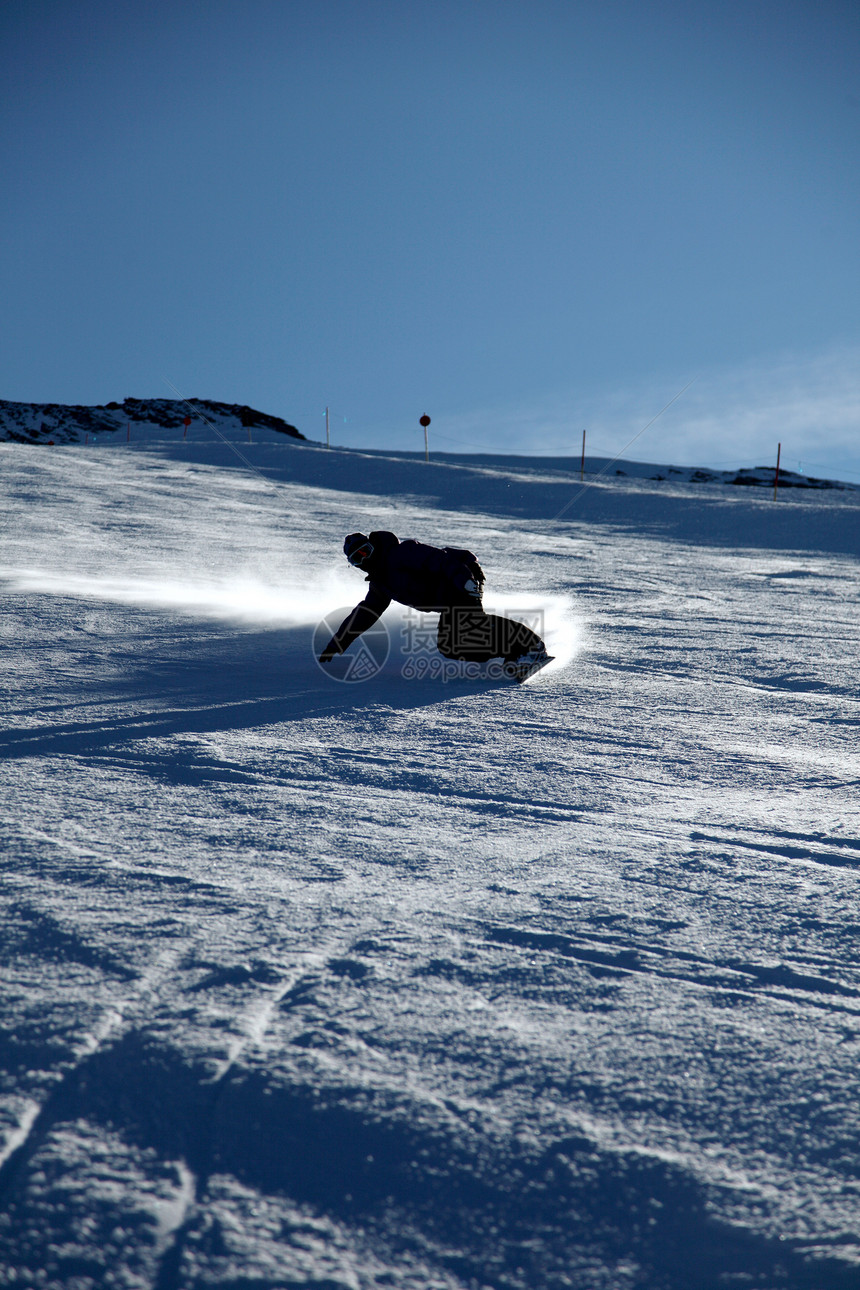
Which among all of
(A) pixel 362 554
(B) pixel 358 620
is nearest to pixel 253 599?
(B) pixel 358 620

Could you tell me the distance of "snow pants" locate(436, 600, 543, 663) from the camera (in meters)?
5.51

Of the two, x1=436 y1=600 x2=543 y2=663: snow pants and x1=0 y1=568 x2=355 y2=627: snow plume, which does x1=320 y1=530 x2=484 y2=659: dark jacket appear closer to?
x1=436 y1=600 x2=543 y2=663: snow pants

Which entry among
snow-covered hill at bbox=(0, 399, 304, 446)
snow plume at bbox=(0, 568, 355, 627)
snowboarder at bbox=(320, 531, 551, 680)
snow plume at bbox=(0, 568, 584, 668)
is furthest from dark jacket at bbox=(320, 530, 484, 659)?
snow-covered hill at bbox=(0, 399, 304, 446)

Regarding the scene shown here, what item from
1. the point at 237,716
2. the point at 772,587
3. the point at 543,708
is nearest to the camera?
the point at 237,716

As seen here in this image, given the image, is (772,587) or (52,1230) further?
(772,587)

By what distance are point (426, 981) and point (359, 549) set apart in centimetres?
362

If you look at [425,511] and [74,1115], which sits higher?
[425,511]

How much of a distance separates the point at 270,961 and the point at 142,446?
24.1 meters

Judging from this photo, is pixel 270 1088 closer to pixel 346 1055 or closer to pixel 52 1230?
pixel 346 1055

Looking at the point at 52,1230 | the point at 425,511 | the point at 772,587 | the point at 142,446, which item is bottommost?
the point at 52,1230

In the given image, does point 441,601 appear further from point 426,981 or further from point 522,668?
point 426,981

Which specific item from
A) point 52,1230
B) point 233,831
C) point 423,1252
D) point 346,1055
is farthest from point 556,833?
point 52,1230

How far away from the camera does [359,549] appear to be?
5438 millimetres

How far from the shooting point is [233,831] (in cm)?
299
